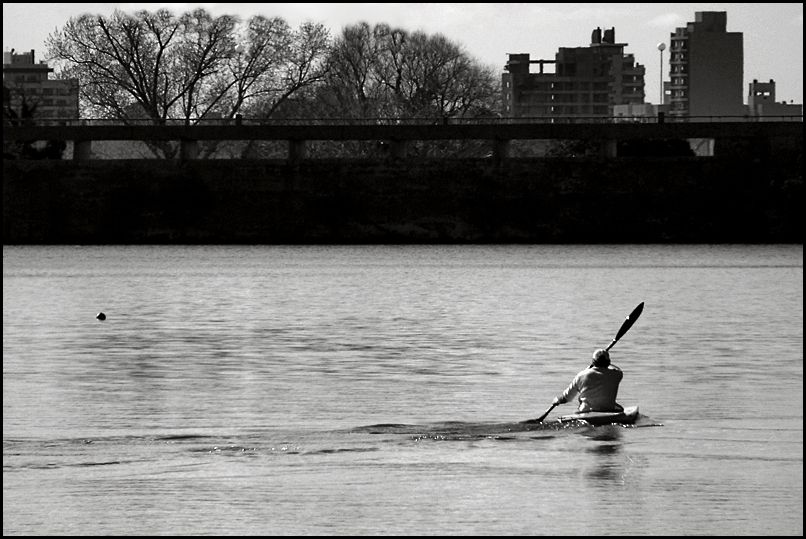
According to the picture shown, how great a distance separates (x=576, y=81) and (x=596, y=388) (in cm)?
17042

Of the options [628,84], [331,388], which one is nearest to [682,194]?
[331,388]

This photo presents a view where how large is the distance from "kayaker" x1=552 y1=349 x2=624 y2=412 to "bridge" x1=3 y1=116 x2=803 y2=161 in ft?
178

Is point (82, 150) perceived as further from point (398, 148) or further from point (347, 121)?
point (347, 121)

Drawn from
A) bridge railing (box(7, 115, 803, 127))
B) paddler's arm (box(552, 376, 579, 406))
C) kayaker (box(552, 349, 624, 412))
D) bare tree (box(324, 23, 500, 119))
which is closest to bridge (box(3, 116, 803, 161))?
bridge railing (box(7, 115, 803, 127))

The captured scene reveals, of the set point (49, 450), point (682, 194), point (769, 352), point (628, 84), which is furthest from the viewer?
point (628, 84)

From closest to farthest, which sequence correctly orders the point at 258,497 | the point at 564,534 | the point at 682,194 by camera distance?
the point at 564,534 < the point at 258,497 < the point at 682,194

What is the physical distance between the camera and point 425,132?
2899 inches

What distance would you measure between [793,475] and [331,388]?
782 centimetres

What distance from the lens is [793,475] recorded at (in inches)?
582

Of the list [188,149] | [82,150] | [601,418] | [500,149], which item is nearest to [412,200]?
[500,149]

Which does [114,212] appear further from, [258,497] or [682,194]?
[258,497]

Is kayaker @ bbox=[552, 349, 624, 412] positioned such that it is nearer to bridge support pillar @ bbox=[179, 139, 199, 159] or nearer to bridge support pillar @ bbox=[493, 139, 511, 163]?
bridge support pillar @ bbox=[493, 139, 511, 163]

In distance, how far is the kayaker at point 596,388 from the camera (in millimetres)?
16984

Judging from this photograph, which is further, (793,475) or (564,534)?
(793,475)
